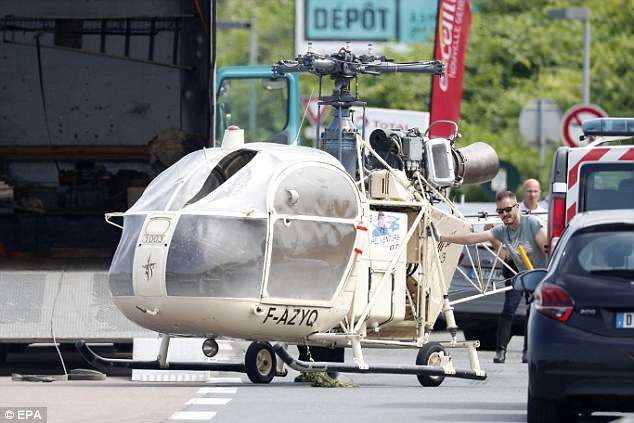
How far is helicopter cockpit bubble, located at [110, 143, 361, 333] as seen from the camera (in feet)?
54.0

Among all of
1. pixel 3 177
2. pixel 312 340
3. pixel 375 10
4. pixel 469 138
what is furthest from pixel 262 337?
pixel 375 10

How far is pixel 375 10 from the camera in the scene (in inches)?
2721

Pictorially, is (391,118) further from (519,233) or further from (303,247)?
(303,247)

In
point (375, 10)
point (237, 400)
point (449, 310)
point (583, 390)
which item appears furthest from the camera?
point (375, 10)

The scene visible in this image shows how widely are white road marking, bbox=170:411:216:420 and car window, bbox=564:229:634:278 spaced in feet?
9.53

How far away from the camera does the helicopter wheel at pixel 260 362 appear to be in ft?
59.2

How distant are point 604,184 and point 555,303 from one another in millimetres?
4361

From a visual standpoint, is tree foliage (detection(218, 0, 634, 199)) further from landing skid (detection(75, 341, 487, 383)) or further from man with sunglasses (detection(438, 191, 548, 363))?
landing skid (detection(75, 341, 487, 383))

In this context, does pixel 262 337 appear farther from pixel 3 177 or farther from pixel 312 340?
pixel 3 177

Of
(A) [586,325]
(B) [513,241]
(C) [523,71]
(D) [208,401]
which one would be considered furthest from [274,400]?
(C) [523,71]

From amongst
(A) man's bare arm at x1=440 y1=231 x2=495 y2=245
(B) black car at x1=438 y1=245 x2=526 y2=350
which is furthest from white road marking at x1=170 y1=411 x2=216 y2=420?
(B) black car at x1=438 y1=245 x2=526 y2=350

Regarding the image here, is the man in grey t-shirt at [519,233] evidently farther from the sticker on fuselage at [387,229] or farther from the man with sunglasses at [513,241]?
the sticker on fuselage at [387,229]

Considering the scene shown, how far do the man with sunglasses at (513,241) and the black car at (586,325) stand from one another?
6.69 metres

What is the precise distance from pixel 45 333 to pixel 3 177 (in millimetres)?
6186
